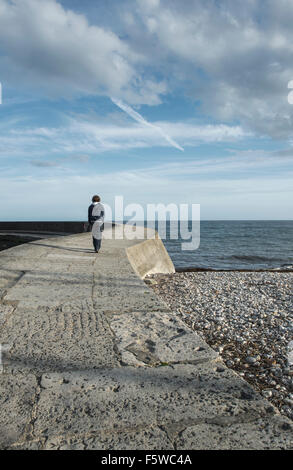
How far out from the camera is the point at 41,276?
5.85 m

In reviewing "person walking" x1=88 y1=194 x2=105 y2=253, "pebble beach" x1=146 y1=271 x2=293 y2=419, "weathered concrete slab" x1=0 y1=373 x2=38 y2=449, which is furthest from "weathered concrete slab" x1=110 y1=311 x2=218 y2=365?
"person walking" x1=88 y1=194 x2=105 y2=253

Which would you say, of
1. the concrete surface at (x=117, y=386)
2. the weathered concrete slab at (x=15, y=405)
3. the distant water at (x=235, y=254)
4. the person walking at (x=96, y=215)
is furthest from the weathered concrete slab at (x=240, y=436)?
the distant water at (x=235, y=254)

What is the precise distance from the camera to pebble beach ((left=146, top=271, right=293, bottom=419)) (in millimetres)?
3113

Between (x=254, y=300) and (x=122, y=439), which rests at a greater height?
(x=122, y=439)

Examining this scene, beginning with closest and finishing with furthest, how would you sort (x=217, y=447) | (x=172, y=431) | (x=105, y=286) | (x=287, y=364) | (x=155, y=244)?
(x=217, y=447)
(x=172, y=431)
(x=287, y=364)
(x=105, y=286)
(x=155, y=244)

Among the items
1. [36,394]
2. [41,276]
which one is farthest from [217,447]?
[41,276]

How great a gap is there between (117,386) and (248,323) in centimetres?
330

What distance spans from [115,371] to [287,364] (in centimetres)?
206

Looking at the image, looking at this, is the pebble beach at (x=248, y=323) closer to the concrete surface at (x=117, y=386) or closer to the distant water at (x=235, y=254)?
the concrete surface at (x=117, y=386)

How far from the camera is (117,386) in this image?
2.24 m

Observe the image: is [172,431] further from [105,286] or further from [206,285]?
[206,285]

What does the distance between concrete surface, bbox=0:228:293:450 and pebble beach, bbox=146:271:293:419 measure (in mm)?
734

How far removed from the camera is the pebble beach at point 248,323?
10.2ft

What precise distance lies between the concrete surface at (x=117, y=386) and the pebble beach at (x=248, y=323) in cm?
73
